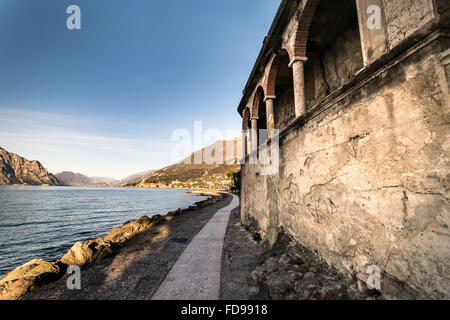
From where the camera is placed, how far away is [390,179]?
7.66 ft

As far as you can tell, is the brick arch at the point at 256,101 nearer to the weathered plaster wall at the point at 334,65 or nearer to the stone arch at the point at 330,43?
the weathered plaster wall at the point at 334,65

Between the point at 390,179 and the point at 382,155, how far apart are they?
0.97ft

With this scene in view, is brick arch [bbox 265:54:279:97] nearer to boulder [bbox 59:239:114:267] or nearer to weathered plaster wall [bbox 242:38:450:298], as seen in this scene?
weathered plaster wall [bbox 242:38:450:298]

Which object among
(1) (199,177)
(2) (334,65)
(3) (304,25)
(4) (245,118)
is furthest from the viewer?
(1) (199,177)

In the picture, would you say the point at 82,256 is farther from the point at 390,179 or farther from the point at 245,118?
the point at 245,118

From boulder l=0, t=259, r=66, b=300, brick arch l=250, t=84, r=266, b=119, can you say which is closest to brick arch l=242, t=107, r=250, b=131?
brick arch l=250, t=84, r=266, b=119

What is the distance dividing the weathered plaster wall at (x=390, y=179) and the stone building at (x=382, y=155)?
10mm

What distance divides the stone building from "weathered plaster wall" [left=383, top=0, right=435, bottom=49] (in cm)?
1

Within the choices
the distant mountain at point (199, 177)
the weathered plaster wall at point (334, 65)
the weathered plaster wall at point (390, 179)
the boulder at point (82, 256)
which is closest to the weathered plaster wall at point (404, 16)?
the weathered plaster wall at point (390, 179)

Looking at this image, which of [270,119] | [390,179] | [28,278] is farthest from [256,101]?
[28,278]

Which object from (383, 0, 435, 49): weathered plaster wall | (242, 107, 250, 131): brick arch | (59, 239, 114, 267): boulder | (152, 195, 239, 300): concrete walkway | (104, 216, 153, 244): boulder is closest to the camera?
(383, 0, 435, 49): weathered plaster wall

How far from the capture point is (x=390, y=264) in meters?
2.35

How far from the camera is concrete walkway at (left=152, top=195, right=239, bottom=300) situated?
374 centimetres
